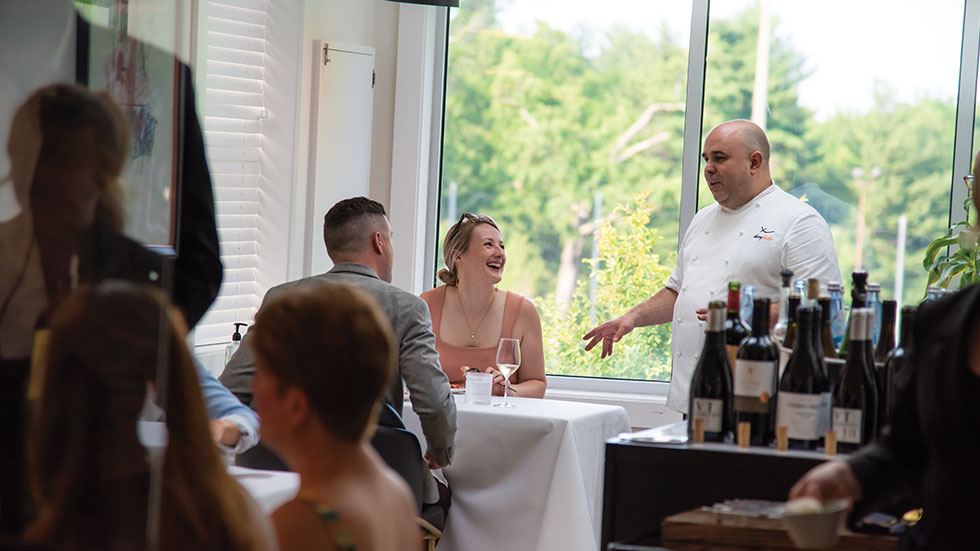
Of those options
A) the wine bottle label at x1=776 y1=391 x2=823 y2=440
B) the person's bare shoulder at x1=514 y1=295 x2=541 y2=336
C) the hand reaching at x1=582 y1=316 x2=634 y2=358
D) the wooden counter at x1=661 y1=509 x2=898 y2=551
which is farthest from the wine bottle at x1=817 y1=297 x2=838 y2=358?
the person's bare shoulder at x1=514 y1=295 x2=541 y2=336

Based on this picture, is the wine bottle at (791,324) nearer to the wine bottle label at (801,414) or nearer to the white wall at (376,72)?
the wine bottle label at (801,414)

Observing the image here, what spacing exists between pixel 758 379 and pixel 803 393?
0.27 feet

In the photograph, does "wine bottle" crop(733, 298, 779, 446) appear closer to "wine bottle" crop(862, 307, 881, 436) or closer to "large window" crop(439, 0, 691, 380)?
"wine bottle" crop(862, 307, 881, 436)

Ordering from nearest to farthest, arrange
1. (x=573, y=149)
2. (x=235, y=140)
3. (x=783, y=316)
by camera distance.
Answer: (x=783, y=316)
(x=235, y=140)
(x=573, y=149)

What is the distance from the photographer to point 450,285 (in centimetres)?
417

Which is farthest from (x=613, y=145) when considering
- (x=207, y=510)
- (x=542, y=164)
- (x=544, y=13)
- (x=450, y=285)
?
(x=207, y=510)

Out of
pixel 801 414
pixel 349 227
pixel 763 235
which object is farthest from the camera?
pixel 763 235

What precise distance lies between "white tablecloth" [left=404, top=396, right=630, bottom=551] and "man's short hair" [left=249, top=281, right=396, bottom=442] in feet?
6.51

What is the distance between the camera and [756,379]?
1.87 meters

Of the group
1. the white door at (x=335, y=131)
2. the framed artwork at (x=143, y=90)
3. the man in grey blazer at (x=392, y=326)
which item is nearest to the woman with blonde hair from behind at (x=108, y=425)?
the framed artwork at (x=143, y=90)

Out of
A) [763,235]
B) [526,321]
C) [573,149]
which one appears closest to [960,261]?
[763,235]

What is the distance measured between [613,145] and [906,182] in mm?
1253

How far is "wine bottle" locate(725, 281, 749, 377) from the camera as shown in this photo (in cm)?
201

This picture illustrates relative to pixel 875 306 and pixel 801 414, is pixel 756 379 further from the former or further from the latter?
pixel 875 306
